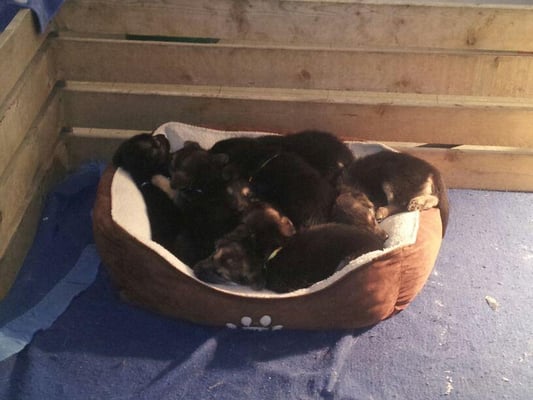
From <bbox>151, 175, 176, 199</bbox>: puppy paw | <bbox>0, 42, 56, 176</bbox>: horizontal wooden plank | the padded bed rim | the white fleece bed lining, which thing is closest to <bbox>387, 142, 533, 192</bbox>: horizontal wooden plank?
the white fleece bed lining

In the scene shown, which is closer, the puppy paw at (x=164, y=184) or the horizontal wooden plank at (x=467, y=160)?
the puppy paw at (x=164, y=184)

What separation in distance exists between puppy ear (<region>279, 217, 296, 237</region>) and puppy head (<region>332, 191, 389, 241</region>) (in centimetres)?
16

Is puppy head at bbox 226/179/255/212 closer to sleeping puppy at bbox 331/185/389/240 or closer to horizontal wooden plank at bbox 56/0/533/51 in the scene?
sleeping puppy at bbox 331/185/389/240

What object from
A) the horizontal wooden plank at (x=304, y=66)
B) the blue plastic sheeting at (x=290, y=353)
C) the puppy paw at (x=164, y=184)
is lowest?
the blue plastic sheeting at (x=290, y=353)

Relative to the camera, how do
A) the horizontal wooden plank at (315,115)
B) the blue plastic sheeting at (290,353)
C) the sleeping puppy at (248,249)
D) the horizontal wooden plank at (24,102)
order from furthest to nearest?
the horizontal wooden plank at (315,115), the horizontal wooden plank at (24,102), the sleeping puppy at (248,249), the blue plastic sheeting at (290,353)

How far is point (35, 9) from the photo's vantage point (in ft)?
7.67

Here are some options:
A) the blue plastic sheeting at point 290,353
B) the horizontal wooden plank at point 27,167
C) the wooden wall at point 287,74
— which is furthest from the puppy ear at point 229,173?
the horizontal wooden plank at point 27,167

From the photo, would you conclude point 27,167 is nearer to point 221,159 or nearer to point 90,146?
point 90,146

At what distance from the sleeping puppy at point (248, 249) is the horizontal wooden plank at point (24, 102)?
745mm

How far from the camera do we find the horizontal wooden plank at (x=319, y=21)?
2531mm

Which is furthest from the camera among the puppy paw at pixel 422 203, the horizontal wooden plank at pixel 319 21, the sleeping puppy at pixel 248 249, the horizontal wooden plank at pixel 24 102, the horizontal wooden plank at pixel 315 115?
the horizontal wooden plank at pixel 315 115

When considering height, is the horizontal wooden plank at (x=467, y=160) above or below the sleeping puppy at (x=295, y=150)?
below

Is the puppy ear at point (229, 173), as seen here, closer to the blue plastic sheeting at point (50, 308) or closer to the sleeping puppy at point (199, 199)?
the sleeping puppy at point (199, 199)

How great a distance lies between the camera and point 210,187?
235 centimetres
